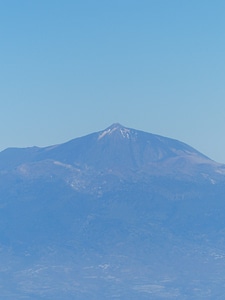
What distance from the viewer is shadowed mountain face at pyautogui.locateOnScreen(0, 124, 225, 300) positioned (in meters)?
120

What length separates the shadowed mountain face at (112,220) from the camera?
119750mm

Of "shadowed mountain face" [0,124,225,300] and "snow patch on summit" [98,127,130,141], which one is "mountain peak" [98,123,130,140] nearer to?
"snow patch on summit" [98,127,130,141]

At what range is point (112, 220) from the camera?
492 feet

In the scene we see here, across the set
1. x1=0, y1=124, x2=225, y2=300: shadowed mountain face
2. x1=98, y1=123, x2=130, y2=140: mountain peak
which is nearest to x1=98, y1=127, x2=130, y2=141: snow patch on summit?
x1=98, y1=123, x2=130, y2=140: mountain peak

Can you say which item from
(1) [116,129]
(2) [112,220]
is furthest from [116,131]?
(2) [112,220]

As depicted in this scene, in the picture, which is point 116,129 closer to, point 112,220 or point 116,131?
point 116,131

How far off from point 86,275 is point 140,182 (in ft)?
144

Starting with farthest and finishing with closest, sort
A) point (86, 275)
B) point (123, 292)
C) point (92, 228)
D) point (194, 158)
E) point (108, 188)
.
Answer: point (194, 158), point (108, 188), point (92, 228), point (86, 275), point (123, 292)

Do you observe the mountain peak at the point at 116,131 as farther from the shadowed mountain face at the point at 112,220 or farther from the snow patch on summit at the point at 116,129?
the shadowed mountain face at the point at 112,220

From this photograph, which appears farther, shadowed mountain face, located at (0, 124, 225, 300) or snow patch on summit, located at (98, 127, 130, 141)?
snow patch on summit, located at (98, 127, 130, 141)

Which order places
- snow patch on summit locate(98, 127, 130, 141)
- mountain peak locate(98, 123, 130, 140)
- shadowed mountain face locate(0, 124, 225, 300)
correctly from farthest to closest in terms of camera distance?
mountain peak locate(98, 123, 130, 140) < snow patch on summit locate(98, 127, 130, 141) < shadowed mountain face locate(0, 124, 225, 300)

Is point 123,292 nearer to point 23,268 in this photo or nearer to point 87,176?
point 23,268

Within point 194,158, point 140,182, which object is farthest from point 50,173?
point 194,158

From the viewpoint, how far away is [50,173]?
17125cm
